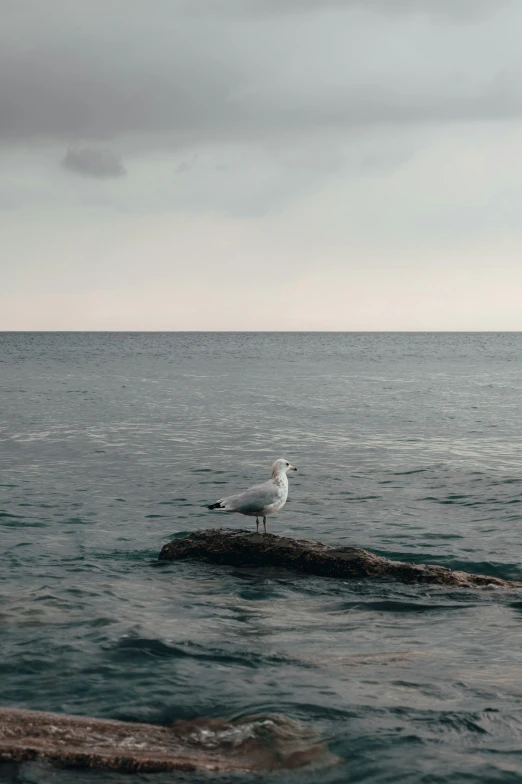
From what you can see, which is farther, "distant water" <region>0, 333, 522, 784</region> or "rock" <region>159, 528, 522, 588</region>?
"rock" <region>159, 528, 522, 588</region>

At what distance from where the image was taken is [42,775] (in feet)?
21.3

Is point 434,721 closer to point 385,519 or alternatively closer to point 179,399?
point 385,519

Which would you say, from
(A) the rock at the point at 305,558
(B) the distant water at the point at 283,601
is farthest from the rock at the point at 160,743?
(A) the rock at the point at 305,558

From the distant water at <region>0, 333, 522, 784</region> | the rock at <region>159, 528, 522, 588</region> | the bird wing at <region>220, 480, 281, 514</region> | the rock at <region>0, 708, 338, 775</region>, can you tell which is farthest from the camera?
the bird wing at <region>220, 480, 281, 514</region>

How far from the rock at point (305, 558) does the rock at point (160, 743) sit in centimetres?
478

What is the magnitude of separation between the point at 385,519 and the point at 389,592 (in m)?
6.47

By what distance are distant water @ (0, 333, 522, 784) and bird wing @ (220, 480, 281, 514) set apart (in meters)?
1.20

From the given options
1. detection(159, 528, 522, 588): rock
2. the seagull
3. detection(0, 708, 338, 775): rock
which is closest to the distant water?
detection(0, 708, 338, 775): rock

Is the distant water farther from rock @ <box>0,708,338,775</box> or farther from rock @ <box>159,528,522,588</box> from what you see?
rock @ <box>159,528,522,588</box>

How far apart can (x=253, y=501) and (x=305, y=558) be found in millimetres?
1541

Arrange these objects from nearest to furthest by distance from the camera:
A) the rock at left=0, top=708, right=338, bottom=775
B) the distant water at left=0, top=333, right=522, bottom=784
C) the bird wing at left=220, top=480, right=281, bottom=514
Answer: the rock at left=0, top=708, right=338, bottom=775 < the distant water at left=0, top=333, right=522, bottom=784 < the bird wing at left=220, top=480, right=281, bottom=514

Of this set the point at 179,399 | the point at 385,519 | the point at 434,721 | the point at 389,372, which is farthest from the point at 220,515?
the point at 389,372

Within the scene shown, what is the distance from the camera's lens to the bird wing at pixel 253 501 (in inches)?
535

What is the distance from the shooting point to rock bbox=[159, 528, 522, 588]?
1206 centimetres
